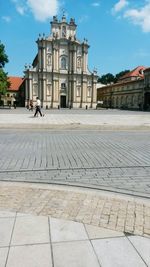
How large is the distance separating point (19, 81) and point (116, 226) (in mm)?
105385

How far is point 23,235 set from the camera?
360 cm

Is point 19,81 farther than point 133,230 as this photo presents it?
Yes

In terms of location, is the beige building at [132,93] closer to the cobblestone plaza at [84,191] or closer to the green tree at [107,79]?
the green tree at [107,79]

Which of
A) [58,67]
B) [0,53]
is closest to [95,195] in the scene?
[0,53]

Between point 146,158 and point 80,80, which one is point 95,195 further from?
point 80,80

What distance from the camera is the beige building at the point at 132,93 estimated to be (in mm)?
79688

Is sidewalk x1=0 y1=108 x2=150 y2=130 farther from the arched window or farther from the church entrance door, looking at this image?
the arched window

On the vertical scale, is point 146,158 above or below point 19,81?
below

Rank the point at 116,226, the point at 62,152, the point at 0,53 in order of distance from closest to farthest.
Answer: the point at 116,226 < the point at 62,152 < the point at 0,53

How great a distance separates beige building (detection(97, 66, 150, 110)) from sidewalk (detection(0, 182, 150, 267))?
240 feet

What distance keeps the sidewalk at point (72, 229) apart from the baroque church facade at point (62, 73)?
67.9 metres

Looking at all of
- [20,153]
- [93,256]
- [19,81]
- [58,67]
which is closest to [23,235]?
[93,256]

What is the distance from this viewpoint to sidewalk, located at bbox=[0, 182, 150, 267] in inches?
123

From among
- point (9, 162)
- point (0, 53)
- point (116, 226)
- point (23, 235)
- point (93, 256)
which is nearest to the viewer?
point (93, 256)
